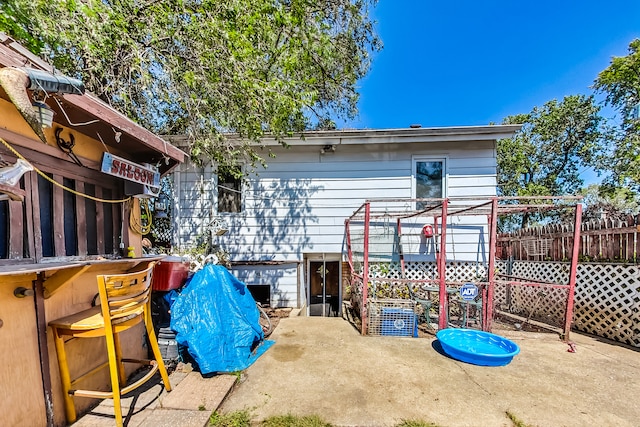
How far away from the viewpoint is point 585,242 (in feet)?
16.5

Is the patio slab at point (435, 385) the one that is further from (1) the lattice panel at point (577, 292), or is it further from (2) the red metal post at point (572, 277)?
(1) the lattice panel at point (577, 292)

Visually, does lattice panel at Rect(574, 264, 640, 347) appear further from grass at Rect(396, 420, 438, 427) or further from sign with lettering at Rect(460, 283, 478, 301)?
grass at Rect(396, 420, 438, 427)

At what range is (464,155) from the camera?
6219 millimetres

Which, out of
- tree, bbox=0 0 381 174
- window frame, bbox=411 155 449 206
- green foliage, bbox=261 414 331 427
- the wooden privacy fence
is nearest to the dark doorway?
window frame, bbox=411 155 449 206

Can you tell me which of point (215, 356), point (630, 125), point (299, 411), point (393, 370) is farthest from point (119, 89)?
point (630, 125)

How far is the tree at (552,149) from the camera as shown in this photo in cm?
1254

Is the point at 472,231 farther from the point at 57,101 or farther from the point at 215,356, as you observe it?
the point at 57,101

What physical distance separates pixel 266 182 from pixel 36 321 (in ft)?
16.1

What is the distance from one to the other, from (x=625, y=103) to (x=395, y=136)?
12.7m

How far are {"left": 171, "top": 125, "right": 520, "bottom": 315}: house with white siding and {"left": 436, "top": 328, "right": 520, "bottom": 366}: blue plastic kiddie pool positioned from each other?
7.69 feet

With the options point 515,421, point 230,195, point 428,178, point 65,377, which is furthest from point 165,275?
point 428,178

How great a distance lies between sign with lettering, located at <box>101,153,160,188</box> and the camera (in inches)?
104

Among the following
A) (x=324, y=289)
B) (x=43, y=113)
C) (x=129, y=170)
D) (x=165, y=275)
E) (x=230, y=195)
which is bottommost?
(x=324, y=289)

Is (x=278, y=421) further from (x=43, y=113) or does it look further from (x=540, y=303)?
(x=540, y=303)
